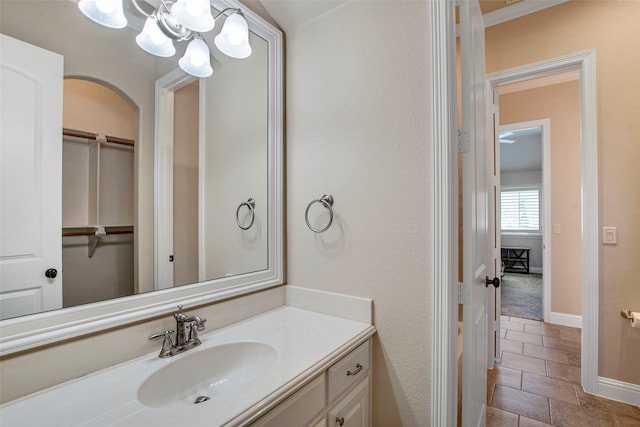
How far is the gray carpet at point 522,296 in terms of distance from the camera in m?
3.62

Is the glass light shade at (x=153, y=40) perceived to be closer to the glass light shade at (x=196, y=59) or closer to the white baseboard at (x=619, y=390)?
the glass light shade at (x=196, y=59)

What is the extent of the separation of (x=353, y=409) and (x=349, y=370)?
0.59 ft

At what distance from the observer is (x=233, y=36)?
1.27m

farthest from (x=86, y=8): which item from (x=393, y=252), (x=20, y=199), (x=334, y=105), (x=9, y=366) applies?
(x=393, y=252)

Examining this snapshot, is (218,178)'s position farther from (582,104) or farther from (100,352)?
(582,104)

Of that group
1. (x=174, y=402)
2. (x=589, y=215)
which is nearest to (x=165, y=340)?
(x=174, y=402)

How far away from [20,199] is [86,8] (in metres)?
0.64

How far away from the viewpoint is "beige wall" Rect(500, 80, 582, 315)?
10.1 ft

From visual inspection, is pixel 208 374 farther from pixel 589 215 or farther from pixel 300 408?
pixel 589 215

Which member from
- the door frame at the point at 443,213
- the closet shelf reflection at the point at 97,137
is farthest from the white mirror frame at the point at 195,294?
the door frame at the point at 443,213

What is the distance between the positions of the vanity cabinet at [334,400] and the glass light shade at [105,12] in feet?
4.38

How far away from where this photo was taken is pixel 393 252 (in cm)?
121

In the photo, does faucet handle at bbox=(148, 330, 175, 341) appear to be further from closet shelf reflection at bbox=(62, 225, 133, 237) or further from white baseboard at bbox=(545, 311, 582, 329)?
white baseboard at bbox=(545, 311, 582, 329)

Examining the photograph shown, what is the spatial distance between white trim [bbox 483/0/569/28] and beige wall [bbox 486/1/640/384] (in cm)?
16
